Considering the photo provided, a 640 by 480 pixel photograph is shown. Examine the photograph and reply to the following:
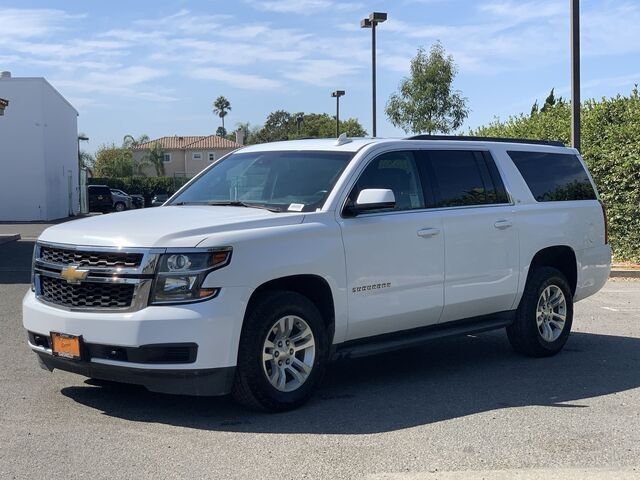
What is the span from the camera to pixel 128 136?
95812 mm

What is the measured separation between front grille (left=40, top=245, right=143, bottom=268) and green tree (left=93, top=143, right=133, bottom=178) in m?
75.5

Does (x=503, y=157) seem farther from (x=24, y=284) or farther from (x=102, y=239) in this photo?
(x=24, y=284)

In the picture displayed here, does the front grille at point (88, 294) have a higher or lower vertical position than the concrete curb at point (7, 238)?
higher

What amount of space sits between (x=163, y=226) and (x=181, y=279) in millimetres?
514

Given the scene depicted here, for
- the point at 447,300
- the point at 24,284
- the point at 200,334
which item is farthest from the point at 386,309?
the point at 24,284

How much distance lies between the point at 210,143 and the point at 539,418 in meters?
88.3

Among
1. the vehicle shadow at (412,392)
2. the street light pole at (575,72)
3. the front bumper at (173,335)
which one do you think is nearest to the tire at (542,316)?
the vehicle shadow at (412,392)

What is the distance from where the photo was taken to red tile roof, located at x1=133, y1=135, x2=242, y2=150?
299 ft

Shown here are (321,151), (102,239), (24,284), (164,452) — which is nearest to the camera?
(164,452)

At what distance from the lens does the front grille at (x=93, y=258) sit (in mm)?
5258

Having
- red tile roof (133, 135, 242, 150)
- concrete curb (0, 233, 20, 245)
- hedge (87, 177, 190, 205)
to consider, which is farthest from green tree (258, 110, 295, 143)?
concrete curb (0, 233, 20, 245)

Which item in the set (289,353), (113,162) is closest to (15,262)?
(289,353)

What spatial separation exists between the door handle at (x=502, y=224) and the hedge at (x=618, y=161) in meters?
8.52

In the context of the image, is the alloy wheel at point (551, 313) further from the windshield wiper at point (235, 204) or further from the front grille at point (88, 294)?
the front grille at point (88, 294)
